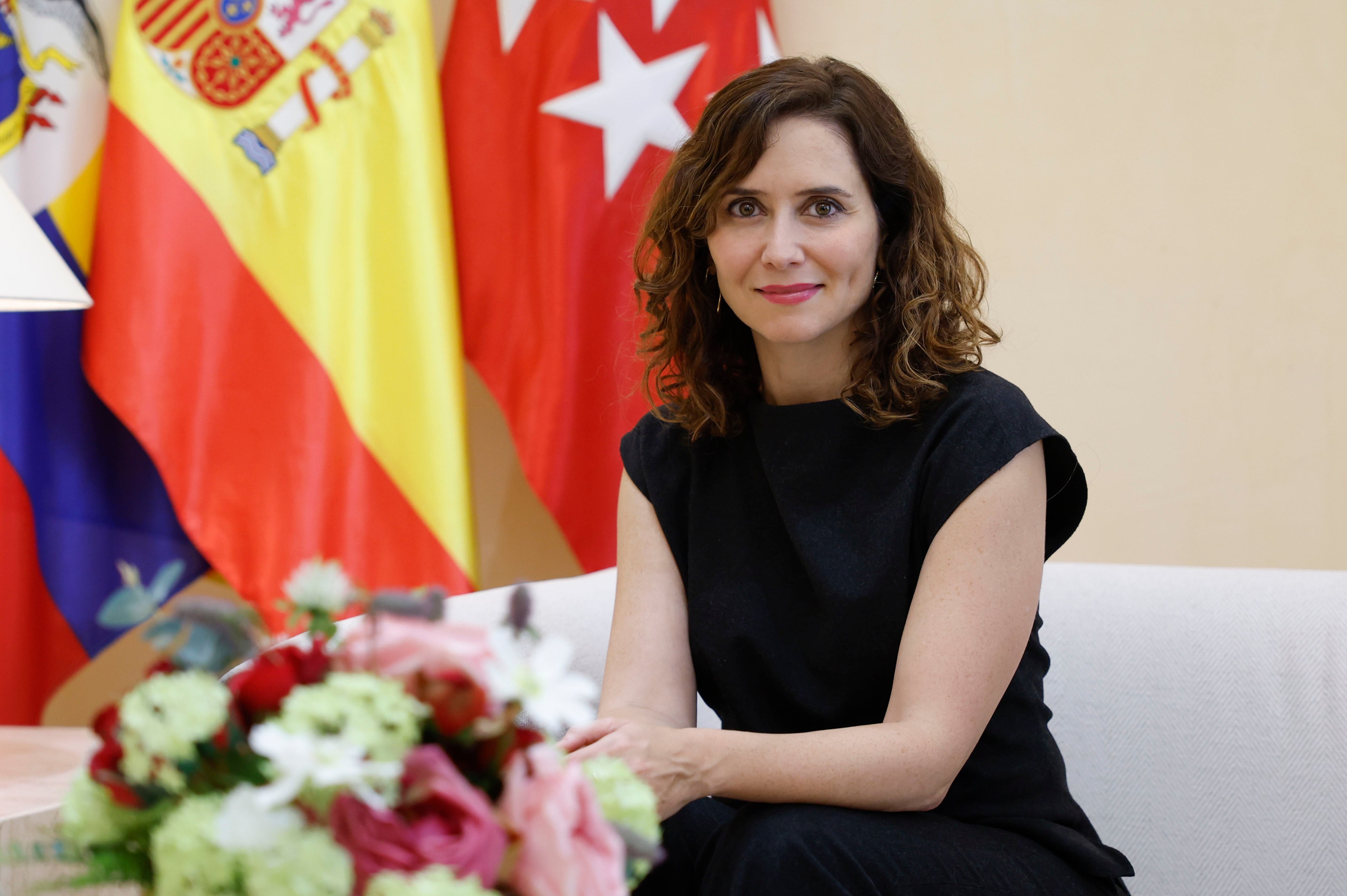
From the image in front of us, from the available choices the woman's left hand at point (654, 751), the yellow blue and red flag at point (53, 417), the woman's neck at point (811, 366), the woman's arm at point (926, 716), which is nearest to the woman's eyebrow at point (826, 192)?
the woman's neck at point (811, 366)

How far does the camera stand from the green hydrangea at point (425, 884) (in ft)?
1.55

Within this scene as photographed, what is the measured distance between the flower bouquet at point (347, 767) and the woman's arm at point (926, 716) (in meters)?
0.43

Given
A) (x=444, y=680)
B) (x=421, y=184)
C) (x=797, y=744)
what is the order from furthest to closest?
(x=421, y=184) → (x=797, y=744) → (x=444, y=680)

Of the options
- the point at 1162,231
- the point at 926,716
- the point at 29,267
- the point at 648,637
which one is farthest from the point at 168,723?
the point at 1162,231

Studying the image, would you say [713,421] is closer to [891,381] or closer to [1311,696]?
[891,381]

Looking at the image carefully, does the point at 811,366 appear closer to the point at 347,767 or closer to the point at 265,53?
the point at 347,767

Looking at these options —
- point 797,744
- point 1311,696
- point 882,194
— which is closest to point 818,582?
point 797,744

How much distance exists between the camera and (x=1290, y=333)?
199 centimetres

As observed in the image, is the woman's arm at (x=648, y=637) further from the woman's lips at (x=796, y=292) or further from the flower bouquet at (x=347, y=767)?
the flower bouquet at (x=347, y=767)

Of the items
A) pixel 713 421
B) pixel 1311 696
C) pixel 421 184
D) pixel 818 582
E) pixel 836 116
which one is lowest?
pixel 1311 696

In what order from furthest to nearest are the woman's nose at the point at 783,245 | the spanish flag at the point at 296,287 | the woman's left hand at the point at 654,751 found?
the spanish flag at the point at 296,287 < the woman's nose at the point at 783,245 < the woman's left hand at the point at 654,751

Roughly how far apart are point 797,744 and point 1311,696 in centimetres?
72

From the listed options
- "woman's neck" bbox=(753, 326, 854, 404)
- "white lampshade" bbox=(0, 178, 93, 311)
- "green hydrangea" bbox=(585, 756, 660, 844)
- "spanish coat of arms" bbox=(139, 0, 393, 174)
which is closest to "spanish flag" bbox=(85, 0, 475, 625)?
"spanish coat of arms" bbox=(139, 0, 393, 174)

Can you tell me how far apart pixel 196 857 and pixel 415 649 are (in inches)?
5.1
